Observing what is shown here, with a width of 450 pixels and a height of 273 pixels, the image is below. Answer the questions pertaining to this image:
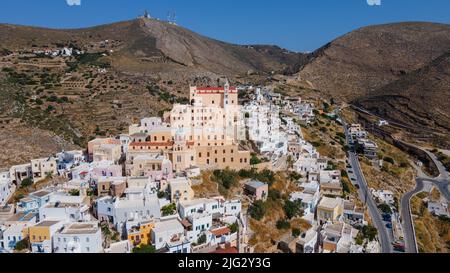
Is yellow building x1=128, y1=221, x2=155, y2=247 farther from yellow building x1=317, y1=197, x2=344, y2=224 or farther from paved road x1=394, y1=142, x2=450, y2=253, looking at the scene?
paved road x1=394, y1=142, x2=450, y2=253

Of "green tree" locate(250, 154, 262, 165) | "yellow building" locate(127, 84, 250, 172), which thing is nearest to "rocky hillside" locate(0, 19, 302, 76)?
"yellow building" locate(127, 84, 250, 172)

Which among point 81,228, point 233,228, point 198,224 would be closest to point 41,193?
point 81,228

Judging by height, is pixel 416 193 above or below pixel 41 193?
below

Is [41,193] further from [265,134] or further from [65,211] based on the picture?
[265,134]

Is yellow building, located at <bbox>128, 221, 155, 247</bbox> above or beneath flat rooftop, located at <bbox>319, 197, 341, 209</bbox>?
above

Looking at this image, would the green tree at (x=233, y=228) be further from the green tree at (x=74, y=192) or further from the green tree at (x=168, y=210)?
the green tree at (x=74, y=192)

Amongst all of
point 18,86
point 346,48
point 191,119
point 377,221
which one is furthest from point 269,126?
point 346,48

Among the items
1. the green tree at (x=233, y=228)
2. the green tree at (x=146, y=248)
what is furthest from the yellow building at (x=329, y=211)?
the green tree at (x=146, y=248)
